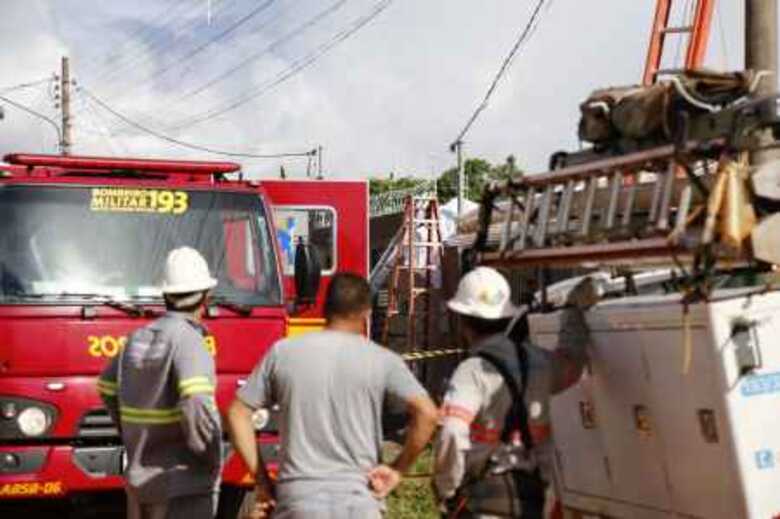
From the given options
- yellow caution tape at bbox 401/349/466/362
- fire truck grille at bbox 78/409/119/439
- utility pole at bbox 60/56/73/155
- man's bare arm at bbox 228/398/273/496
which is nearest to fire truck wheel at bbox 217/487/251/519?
fire truck grille at bbox 78/409/119/439

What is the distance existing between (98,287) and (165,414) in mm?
2565

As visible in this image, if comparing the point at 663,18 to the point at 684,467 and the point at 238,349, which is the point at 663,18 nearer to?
the point at 238,349

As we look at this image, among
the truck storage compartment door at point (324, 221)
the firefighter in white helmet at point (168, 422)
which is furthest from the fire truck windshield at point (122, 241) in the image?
the firefighter in white helmet at point (168, 422)

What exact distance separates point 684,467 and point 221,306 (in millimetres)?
3847

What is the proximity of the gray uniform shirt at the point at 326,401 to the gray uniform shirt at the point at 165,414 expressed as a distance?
0.71m

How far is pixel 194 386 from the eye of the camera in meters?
5.20

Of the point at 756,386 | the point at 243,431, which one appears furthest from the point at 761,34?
the point at 243,431

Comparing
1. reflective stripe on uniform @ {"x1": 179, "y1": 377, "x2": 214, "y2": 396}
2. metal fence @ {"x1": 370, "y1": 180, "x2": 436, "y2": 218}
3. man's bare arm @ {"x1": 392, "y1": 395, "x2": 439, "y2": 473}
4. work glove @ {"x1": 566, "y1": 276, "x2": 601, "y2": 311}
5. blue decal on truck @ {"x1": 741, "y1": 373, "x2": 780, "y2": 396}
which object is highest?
metal fence @ {"x1": 370, "y1": 180, "x2": 436, "y2": 218}

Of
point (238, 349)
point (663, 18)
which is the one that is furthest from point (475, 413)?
point (663, 18)

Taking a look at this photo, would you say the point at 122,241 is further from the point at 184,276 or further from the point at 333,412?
the point at 333,412

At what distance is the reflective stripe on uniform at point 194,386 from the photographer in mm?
5199

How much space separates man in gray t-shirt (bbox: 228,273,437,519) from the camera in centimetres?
448

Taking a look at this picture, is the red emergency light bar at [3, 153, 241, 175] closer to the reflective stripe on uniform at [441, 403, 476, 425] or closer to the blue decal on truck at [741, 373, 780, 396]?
the reflective stripe on uniform at [441, 403, 476, 425]

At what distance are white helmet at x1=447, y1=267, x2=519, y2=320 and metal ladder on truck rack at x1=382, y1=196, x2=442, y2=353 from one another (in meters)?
12.3
